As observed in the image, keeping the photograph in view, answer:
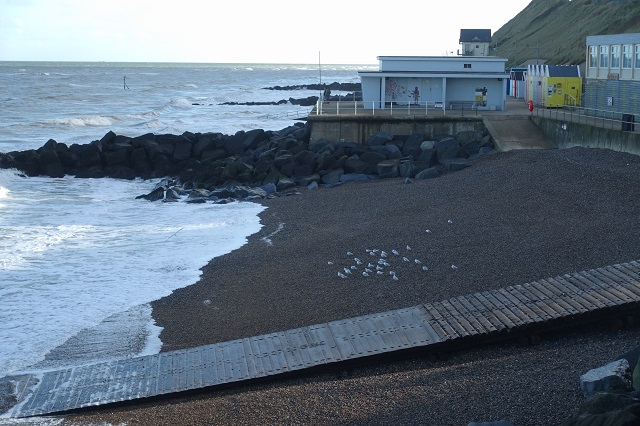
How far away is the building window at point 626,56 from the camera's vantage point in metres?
29.7

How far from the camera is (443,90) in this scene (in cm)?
3266

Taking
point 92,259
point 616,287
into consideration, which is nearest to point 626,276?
point 616,287

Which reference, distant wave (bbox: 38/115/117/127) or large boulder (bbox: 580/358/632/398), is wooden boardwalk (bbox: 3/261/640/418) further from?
distant wave (bbox: 38/115/117/127)

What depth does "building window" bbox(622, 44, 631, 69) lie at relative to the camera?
29.7 m

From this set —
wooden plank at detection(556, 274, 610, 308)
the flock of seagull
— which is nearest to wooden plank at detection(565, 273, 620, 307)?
wooden plank at detection(556, 274, 610, 308)

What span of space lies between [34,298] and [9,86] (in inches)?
3471

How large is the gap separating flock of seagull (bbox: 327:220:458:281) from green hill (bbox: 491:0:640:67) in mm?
39727

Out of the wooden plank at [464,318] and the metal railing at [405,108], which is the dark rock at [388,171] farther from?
the wooden plank at [464,318]

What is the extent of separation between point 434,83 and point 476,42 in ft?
101

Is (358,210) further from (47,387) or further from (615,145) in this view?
(47,387)

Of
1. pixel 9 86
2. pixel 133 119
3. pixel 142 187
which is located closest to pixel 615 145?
pixel 142 187

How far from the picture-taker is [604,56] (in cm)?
3262

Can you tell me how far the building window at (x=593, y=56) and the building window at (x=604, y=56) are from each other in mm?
637

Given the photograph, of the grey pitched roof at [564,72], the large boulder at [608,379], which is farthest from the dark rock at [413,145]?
the large boulder at [608,379]
